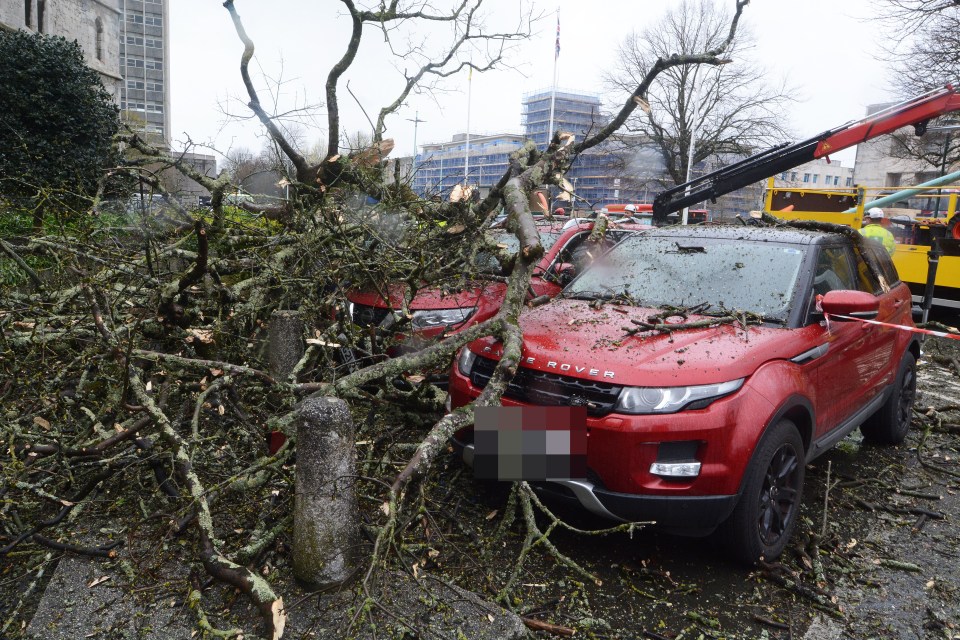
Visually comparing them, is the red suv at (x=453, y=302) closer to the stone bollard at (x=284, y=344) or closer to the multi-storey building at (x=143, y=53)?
the stone bollard at (x=284, y=344)

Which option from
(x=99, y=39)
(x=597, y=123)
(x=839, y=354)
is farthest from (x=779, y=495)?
(x=99, y=39)

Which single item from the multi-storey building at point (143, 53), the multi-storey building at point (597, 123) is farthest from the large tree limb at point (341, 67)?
the multi-storey building at point (143, 53)

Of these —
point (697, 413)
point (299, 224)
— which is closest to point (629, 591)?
point (697, 413)

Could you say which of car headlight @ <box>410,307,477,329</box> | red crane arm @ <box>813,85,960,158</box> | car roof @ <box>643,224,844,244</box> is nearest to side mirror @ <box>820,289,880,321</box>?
car roof @ <box>643,224,844,244</box>

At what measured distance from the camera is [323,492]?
3010 millimetres

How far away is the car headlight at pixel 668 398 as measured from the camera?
3.23 m

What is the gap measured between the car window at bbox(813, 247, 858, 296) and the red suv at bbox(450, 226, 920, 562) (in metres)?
0.02

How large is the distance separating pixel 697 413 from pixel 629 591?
1.00 meters

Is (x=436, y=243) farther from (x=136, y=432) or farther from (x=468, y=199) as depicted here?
(x=136, y=432)

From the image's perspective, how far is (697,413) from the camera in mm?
3201

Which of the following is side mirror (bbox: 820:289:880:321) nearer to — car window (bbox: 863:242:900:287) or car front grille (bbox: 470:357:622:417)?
car window (bbox: 863:242:900:287)

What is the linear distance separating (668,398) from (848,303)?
4.90ft

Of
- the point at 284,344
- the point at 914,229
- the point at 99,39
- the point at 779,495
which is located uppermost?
the point at 99,39

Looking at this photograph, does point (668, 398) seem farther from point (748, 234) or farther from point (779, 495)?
point (748, 234)
